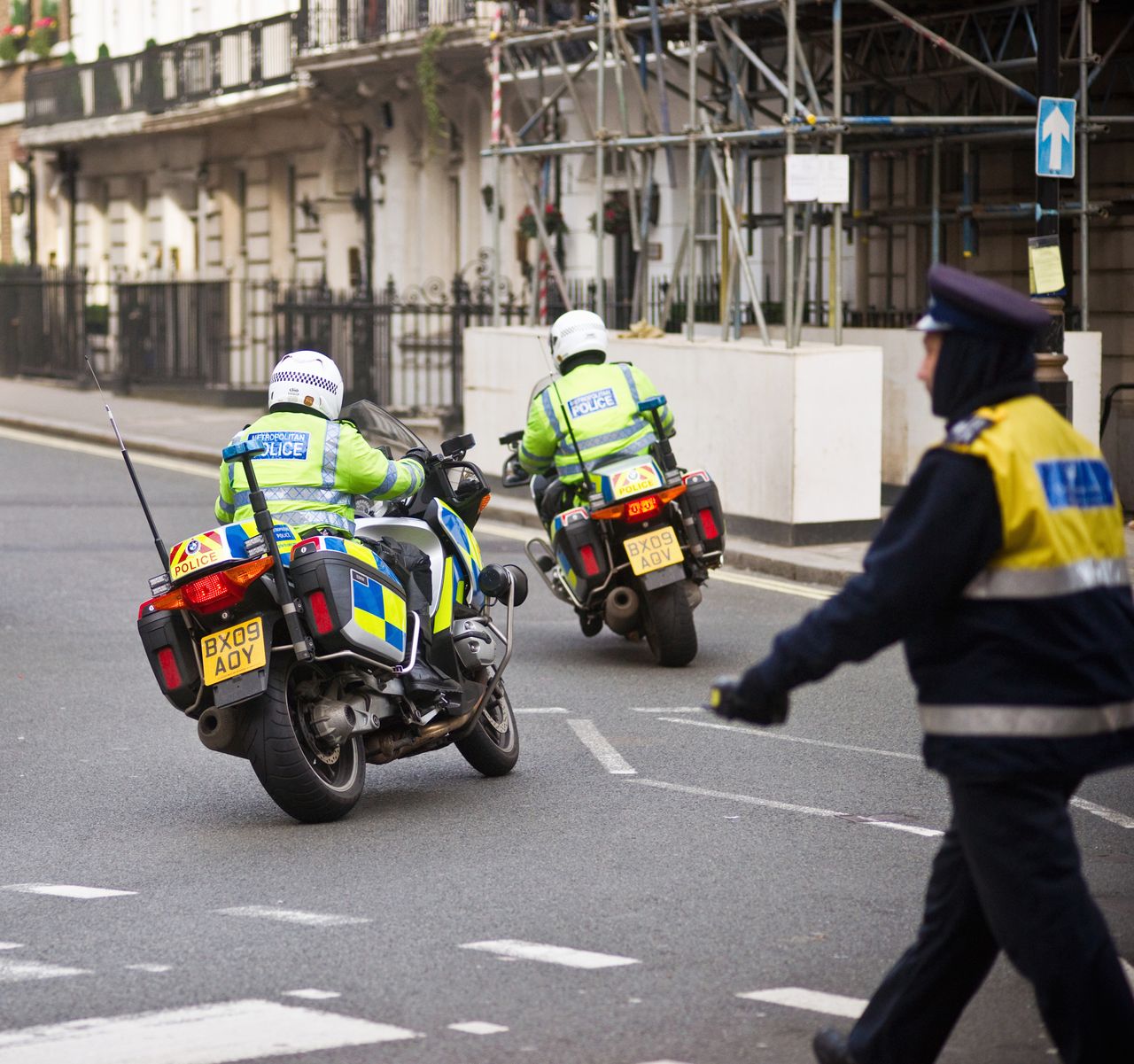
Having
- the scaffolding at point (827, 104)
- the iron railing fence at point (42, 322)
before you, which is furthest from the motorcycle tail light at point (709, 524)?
the iron railing fence at point (42, 322)

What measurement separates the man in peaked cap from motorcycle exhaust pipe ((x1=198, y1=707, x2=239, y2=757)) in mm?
3253

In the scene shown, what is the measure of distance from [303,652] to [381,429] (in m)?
1.58

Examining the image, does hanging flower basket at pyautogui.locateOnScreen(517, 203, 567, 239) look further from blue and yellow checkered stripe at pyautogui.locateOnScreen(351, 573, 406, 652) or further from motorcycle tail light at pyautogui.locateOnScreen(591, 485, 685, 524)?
blue and yellow checkered stripe at pyautogui.locateOnScreen(351, 573, 406, 652)

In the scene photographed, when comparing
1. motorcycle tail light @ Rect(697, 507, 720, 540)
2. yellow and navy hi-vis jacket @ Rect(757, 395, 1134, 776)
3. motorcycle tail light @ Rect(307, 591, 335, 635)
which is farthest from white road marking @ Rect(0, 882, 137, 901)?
motorcycle tail light @ Rect(697, 507, 720, 540)

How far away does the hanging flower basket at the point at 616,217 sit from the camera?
24.1 meters

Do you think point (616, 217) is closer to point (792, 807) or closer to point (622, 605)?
point (622, 605)

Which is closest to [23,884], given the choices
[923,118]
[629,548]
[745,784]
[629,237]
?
[745,784]

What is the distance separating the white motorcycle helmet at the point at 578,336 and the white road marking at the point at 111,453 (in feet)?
34.8

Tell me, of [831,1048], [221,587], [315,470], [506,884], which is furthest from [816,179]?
[831,1048]

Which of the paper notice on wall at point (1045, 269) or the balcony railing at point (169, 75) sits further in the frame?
the balcony railing at point (169, 75)

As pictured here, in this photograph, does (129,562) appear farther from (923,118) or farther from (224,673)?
(224,673)

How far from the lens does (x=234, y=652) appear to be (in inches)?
273

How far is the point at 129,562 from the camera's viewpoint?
14.5 m

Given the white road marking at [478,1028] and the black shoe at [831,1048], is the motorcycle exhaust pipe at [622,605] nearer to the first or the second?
the white road marking at [478,1028]
